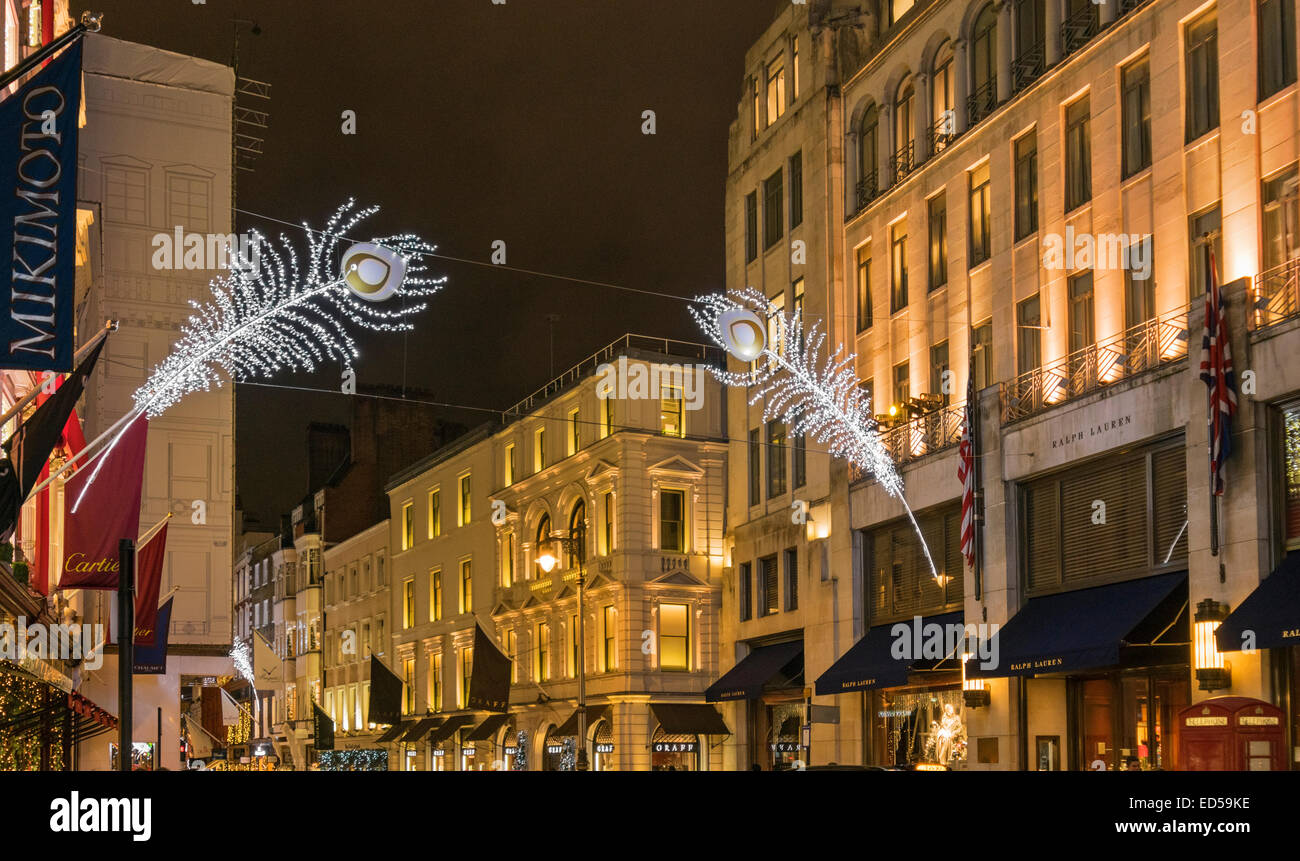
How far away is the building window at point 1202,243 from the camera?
→ 26391 millimetres

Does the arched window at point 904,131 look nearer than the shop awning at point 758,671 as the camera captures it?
Yes

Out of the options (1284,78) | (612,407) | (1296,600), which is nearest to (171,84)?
(612,407)

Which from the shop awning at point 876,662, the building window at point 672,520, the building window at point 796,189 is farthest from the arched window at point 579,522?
the shop awning at point 876,662

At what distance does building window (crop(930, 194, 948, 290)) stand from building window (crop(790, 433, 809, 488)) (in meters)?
7.53

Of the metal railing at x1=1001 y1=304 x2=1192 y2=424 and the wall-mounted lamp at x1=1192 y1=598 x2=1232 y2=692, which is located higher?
the metal railing at x1=1001 y1=304 x2=1192 y2=424

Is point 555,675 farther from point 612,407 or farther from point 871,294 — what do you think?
point 871,294

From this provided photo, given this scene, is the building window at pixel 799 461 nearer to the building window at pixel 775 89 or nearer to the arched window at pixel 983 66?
the building window at pixel 775 89

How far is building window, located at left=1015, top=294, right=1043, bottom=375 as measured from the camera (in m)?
32.1

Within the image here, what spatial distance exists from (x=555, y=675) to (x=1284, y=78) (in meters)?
36.6

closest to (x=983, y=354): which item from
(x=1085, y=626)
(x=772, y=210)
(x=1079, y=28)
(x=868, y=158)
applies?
(x=1079, y=28)

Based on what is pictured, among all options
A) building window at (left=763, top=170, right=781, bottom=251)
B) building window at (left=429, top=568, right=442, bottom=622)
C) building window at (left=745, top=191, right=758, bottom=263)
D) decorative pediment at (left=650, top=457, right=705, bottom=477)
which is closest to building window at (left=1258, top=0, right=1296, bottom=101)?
building window at (left=763, top=170, right=781, bottom=251)

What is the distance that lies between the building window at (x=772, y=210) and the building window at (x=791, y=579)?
31.4 feet

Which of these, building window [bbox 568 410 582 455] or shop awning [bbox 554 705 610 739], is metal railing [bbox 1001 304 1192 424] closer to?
shop awning [bbox 554 705 610 739]
